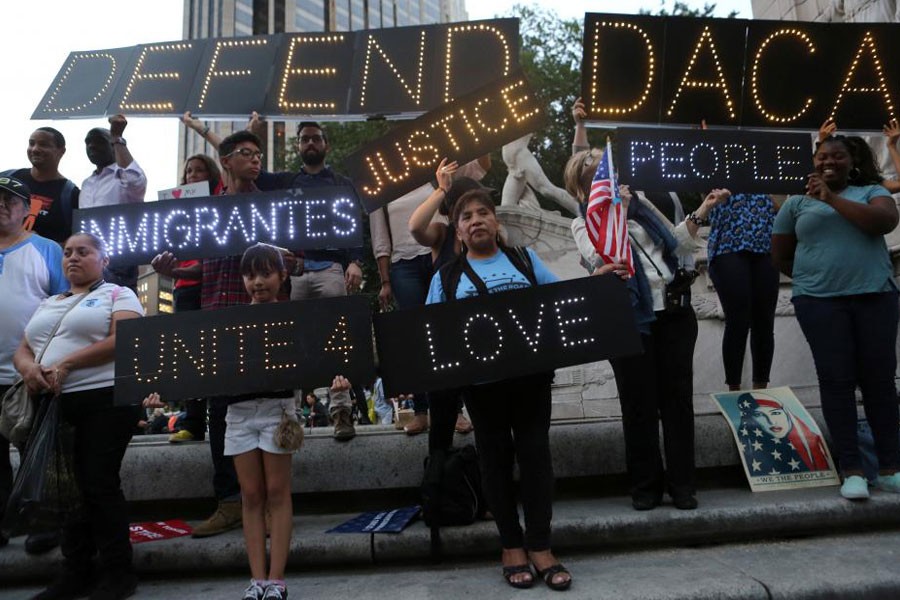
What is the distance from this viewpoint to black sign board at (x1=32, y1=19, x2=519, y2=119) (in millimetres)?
4805

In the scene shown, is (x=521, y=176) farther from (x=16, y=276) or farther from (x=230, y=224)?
(x=16, y=276)

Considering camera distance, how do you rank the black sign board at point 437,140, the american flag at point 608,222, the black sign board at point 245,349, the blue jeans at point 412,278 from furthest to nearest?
1. the blue jeans at point 412,278
2. the black sign board at point 437,140
3. the american flag at point 608,222
4. the black sign board at point 245,349

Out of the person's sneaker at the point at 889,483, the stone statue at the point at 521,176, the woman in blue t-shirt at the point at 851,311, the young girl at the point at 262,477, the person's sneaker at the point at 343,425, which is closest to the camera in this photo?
the young girl at the point at 262,477

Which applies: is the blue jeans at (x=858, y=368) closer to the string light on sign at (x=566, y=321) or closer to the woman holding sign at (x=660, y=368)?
the woman holding sign at (x=660, y=368)

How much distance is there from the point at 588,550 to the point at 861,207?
2605 mm

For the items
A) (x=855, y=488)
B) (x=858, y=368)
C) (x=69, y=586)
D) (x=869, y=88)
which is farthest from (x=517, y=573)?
(x=869, y=88)

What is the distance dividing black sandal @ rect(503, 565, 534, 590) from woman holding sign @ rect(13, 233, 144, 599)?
1.98 meters

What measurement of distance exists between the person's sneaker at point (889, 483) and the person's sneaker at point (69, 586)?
4506 millimetres

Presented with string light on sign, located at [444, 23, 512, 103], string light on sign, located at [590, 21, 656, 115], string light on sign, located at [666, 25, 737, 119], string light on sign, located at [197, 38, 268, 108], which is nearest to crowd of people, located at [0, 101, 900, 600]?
string light on sign, located at [590, 21, 656, 115]

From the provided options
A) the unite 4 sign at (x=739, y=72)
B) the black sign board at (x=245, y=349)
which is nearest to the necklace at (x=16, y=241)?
the black sign board at (x=245, y=349)

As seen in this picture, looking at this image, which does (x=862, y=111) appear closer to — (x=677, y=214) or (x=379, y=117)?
(x=677, y=214)

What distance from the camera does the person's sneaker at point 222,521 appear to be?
3.61 meters

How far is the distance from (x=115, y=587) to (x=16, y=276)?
6.78ft

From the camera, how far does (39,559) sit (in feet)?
11.5
